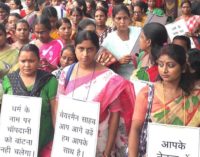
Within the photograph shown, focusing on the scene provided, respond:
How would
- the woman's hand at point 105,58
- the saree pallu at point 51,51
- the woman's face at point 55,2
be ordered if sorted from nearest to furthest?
the woman's hand at point 105,58, the saree pallu at point 51,51, the woman's face at point 55,2

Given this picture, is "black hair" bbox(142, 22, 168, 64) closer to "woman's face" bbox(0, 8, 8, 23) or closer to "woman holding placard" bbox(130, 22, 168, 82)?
"woman holding placard" bbox(130, 22, 168, 82)

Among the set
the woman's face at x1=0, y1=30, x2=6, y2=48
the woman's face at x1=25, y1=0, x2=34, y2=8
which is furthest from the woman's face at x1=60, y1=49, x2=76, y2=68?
the woman's face at x1=25, y1=0, x2=34, y2=8

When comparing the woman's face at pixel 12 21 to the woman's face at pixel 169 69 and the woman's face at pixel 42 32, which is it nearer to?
the woman's face at pixel 42 32

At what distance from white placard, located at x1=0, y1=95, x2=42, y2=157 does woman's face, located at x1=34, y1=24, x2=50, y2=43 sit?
176cm

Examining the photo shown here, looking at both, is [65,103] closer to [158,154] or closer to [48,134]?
[48,134]

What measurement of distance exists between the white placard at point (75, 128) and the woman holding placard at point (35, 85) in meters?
0.13

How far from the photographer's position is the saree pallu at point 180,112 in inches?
141

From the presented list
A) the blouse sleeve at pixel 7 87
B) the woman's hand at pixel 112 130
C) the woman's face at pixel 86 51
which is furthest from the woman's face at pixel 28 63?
the woman's hand at pixel 112 130

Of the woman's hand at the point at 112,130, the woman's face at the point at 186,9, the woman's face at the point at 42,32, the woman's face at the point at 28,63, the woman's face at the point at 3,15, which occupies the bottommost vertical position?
the woman's hand at the point at 112,130

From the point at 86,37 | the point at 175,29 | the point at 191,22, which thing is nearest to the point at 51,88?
the point at 86,37

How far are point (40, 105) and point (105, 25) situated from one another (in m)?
2.94

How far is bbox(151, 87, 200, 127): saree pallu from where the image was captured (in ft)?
11.7

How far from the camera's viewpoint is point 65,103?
4012mm

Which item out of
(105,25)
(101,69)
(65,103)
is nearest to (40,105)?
(65,103)
